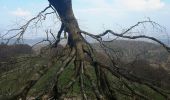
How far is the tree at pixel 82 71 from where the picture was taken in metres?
5.39

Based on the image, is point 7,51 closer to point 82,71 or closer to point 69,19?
point 69,19

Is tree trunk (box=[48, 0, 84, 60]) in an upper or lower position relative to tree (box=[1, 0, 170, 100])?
upper

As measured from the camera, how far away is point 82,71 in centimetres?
575

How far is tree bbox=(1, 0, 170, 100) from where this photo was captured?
5395mm

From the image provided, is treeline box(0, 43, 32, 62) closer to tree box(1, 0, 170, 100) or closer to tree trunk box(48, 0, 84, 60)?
tree box(1, 0, 170, 100)

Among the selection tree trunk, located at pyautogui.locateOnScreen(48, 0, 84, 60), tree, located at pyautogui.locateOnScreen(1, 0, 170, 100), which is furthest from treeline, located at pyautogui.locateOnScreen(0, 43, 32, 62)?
tree trunk, located at pyautogui.locateOnScreen(48, 0, 84, 60)

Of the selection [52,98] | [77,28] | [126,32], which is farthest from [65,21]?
[52,98]

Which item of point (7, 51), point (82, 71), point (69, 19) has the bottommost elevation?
point (7, 51)

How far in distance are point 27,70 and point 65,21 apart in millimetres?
1104

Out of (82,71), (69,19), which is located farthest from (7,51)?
A: (82,71)

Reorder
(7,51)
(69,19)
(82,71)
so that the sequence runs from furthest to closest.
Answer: (7,51), (69,19), (82,71)

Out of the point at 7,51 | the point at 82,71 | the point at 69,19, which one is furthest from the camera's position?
the point at 7,51

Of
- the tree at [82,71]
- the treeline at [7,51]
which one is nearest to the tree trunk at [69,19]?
the tree at [82,71]

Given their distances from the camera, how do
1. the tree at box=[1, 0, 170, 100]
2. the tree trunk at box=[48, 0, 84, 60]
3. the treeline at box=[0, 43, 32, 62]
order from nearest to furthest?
the tree at box=[1, 0, 170, 100], the tree trunk at box=[48, 0, 84, 60], the treeline at box=[0, 43, 32, 62]
